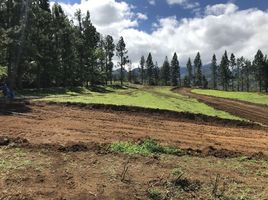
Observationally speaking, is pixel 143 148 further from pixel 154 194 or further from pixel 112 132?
pixel 154 194

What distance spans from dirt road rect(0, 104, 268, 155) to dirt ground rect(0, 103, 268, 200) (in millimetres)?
44

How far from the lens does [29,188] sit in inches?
429

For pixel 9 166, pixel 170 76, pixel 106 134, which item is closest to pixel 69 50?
pixel 106 134

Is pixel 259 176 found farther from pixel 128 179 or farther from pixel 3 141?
pixel 3 141

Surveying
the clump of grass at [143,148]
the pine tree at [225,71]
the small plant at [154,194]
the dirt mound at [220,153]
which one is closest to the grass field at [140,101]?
the dirt mound at [220,153]

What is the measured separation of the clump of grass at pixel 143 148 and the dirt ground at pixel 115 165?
1.58 feet

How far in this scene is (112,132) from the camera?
63.5ft

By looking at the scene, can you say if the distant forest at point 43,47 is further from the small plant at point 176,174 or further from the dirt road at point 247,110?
the small plant at point 176,174

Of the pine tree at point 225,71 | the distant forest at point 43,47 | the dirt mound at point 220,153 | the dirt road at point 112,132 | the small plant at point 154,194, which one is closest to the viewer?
the small plant at point 154,194

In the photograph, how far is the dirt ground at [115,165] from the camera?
440 inches

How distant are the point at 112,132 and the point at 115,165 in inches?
244

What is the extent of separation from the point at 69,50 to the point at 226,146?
54.7m

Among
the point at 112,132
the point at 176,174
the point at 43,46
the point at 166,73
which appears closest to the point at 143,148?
the point at 176,174

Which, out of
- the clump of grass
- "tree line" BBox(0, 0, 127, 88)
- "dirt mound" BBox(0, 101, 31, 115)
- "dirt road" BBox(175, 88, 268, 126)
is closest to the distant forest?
"tree line" BBox(0, 0, 127, 88)
